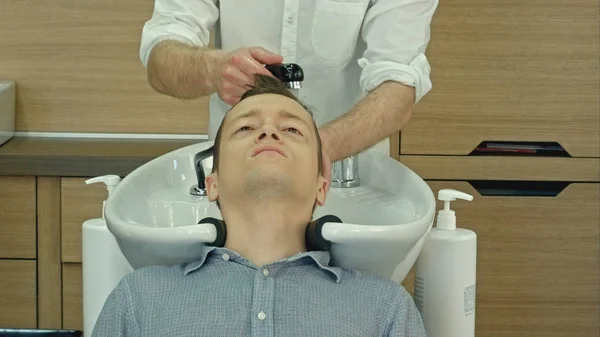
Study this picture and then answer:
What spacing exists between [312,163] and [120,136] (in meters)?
1.33

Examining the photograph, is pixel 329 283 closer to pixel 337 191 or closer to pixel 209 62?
pixel 337 191

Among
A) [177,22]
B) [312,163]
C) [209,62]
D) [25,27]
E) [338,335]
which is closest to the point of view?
[338,335]

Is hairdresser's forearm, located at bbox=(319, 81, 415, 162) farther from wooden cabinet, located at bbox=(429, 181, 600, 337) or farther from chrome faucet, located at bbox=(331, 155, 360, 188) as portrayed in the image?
wooden cabinet, located at bbox=(429, 181, 600, 337)

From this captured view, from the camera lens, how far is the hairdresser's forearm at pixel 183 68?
1557 mm

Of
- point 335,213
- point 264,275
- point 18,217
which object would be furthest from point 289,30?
point 18,217

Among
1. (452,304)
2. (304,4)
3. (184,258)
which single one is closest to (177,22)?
(304,4)

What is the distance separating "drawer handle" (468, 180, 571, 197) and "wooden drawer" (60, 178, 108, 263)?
97 centimetres

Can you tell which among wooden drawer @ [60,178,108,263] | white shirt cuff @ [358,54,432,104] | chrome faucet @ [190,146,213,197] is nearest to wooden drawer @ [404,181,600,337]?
white shirt cuff @ [358,54,432,104]

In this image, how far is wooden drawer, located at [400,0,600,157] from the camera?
8.04 ft

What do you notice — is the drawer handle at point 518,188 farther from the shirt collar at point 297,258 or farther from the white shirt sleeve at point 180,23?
the shirt collar at point 297,258

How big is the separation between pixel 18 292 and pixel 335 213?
114 centimetres

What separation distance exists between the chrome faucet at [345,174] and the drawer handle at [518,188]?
0.93m

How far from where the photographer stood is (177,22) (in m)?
1.77

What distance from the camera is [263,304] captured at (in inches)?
51.4
